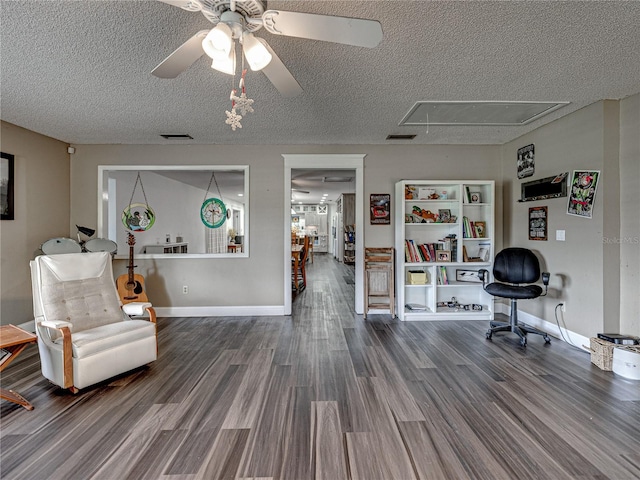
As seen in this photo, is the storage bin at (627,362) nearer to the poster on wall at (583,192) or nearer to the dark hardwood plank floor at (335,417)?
the dark hardwood plank floor at (335,417)

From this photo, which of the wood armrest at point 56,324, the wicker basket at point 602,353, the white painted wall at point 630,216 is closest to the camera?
the wood armrest at point 56,324

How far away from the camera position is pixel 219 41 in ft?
4.71

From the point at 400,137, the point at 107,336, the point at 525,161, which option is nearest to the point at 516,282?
the point at 525,161

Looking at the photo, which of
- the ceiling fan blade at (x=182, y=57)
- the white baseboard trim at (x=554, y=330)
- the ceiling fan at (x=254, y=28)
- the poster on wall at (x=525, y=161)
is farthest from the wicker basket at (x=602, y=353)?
the ceiling fan blade at (x=182, y=57)

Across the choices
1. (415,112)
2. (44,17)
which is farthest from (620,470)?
(44,17)

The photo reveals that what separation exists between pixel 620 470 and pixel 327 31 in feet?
8.55

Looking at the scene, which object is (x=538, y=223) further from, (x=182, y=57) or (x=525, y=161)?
(x=182, y=57)

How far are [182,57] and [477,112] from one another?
2.89m

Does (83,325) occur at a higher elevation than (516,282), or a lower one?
lower

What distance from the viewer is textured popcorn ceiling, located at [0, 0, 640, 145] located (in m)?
1.81

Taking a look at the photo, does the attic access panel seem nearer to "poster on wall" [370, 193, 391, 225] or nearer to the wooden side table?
"poster on wall" [370, 193, 391, 225]

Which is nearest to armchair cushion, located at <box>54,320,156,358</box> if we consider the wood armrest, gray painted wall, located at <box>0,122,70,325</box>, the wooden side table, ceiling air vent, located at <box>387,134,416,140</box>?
the wood armrest

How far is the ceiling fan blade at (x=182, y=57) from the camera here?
1558 mm

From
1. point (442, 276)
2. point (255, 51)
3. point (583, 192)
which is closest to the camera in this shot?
point (255, 51)
